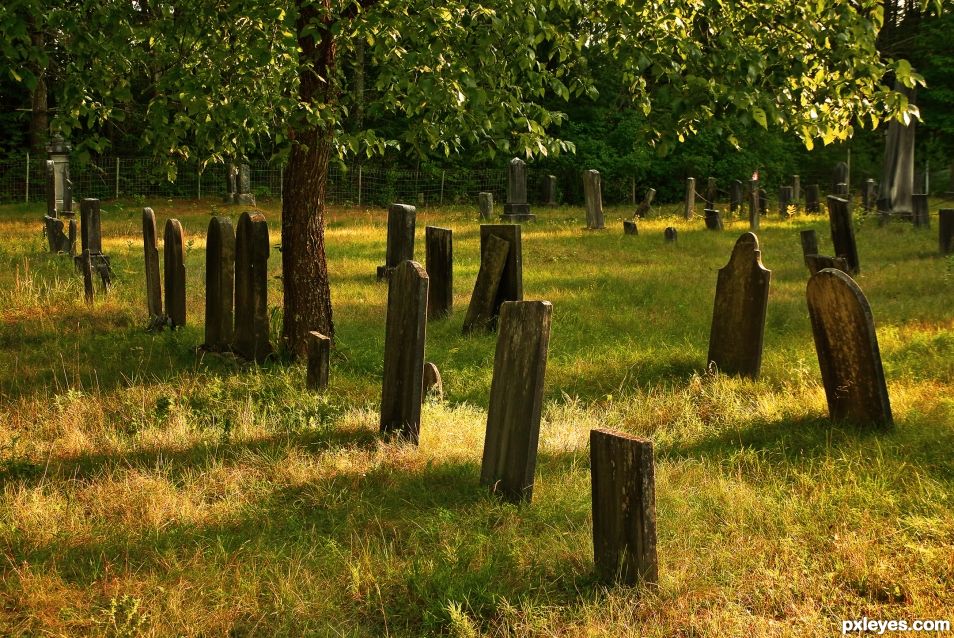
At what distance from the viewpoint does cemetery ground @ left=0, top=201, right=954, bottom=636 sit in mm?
3828

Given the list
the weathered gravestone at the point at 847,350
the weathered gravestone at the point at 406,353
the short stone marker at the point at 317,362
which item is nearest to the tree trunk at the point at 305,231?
the short stone marker at the point at 317,362

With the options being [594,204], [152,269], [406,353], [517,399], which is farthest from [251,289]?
[594,204]

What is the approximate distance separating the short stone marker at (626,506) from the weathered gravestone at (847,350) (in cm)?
273

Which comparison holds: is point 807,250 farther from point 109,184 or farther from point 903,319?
point 109,184

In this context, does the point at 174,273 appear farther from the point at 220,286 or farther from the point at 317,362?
the point at 317,362

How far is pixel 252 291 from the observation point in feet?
27.0

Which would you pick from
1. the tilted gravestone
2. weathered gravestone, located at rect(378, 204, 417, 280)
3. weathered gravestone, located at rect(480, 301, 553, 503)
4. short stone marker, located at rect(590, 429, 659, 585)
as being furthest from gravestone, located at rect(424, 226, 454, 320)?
short stone marker, located at rect(590, 429, 659, 585)

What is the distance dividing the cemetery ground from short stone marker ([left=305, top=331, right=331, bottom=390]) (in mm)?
191

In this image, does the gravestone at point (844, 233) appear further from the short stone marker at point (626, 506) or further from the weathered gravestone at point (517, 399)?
the short stone marker at point (626, 506)

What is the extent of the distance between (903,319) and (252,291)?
6932 millimetres

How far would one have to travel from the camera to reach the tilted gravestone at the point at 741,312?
7.61 metres

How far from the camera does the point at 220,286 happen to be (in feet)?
27.3

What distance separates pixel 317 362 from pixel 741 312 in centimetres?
367

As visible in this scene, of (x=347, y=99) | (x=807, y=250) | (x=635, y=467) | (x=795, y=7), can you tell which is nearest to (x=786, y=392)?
(x=795, y=7)
